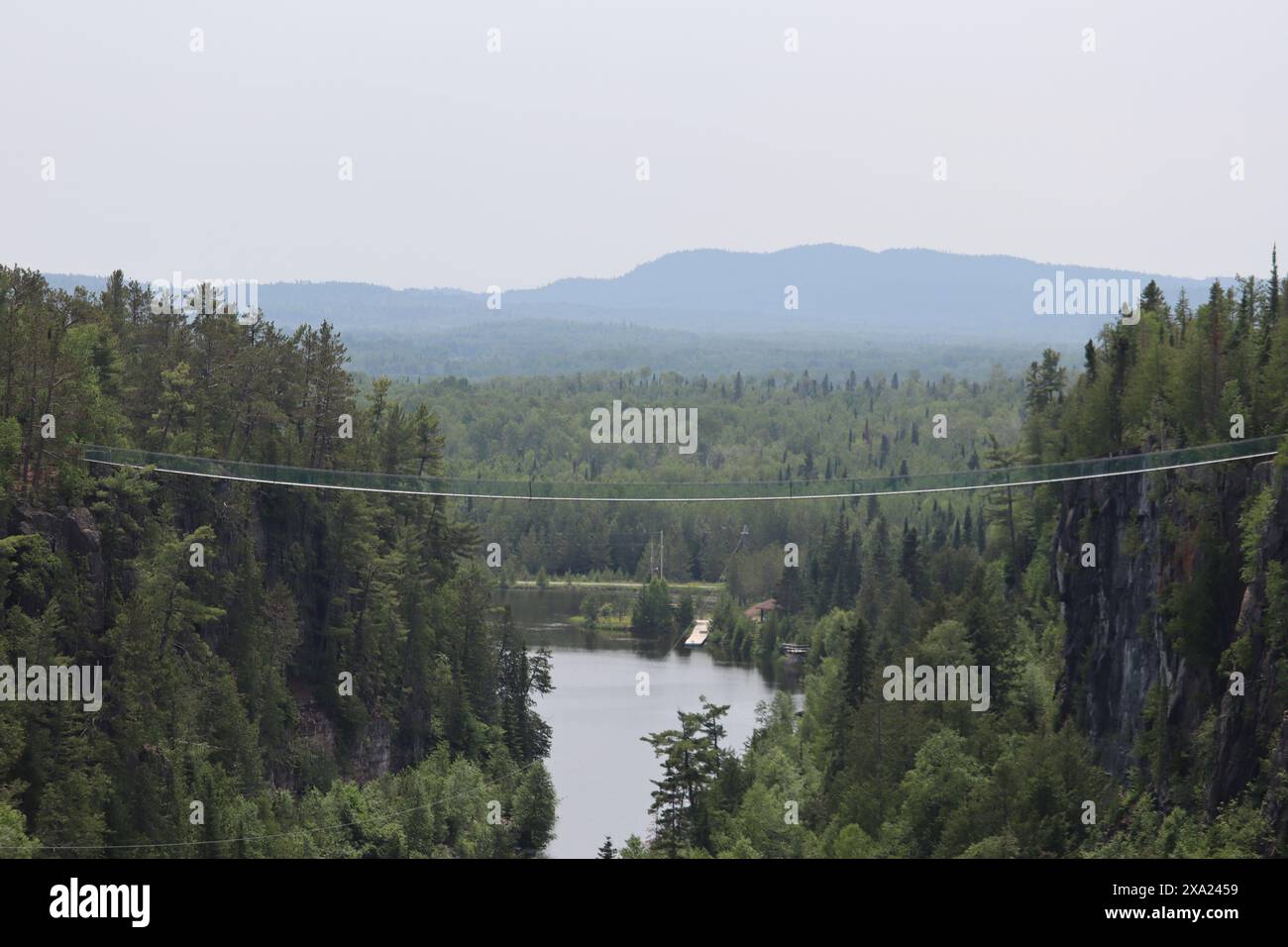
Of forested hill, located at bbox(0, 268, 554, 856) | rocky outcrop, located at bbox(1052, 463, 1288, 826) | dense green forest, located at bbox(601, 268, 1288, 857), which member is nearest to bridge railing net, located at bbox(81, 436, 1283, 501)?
rocky outcrop, located at bbox(1052, 463, 1288, 826)

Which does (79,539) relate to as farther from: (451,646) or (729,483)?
(451,646)

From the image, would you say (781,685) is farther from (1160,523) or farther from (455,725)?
(1160,523)

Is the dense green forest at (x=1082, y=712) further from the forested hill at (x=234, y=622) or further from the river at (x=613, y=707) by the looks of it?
the forested hill at (x=234, y=622)

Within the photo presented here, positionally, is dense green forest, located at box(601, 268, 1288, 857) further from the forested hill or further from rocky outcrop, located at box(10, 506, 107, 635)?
rocky outcrop, located at box(10, 506, 107, 635)

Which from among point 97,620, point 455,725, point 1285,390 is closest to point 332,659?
point 455,725

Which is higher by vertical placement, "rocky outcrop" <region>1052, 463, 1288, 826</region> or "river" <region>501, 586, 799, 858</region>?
"rocky outcrop" <region>1052, 463, 1288, 826</region>
